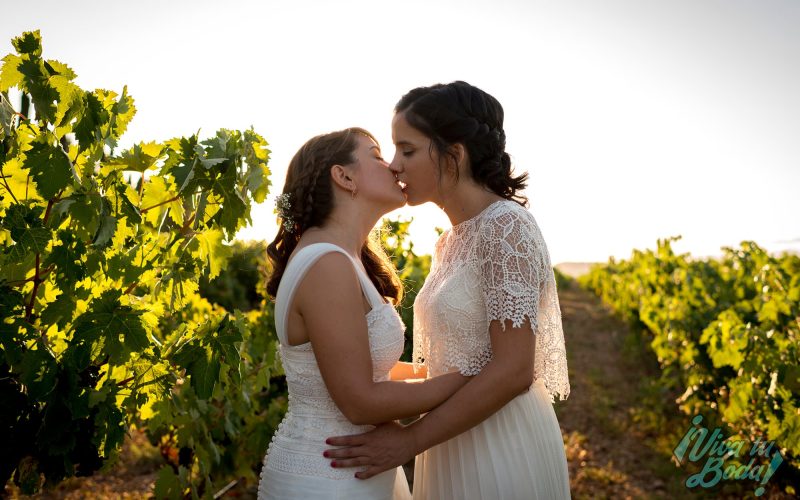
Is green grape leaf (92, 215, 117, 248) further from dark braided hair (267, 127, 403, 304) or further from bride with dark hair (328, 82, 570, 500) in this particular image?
bride with dark hair (328, 82, 570, 500)

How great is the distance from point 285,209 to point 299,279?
17.9 inches

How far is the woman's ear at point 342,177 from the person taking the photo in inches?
105

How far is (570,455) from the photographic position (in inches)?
284

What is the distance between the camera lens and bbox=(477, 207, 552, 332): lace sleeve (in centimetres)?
Result: 245

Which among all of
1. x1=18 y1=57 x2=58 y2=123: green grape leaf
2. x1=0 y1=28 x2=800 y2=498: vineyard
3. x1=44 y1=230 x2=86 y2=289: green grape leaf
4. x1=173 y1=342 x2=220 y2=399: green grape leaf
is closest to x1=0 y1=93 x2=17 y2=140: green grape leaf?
x1=0 y1=28 x2=800 y2=498: vineyard

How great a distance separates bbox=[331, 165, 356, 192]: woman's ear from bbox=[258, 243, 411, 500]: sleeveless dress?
0.34 metres

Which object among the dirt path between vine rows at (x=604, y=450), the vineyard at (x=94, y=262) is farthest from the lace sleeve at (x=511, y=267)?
the dirt path between vine rows at (x=604, y=450)

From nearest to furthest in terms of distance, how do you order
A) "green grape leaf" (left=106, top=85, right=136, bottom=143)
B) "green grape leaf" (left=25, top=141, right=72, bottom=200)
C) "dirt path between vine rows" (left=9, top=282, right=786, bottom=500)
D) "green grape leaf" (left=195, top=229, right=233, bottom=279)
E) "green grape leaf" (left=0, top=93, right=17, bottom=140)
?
"green grape leaf" (left=25, top=141, right=72, bottom=200) < "green grape leaf" (left=0, top=93, right=17, bottom=140) < "green grape leaf" (left=106, top=85, right=136, bottom=143) < "green grape leaf" (left=195, top=229, right=233, bottom=279) < "dirt path between vine rows" (left=9, top=282, right=786, bottom=500)

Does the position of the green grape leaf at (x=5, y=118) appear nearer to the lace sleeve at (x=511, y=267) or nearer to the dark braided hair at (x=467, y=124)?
the dark braided hair at (x=467, y=124)

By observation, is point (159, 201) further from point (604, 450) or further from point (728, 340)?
point (604, 450)

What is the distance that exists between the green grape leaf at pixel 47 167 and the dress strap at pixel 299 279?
800mm

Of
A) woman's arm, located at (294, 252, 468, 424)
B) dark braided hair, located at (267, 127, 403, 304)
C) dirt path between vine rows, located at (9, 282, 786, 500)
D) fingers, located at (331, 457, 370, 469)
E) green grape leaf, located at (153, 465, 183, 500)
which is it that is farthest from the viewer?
dirt path between vine rows, located at (9, 282, 786, 500)

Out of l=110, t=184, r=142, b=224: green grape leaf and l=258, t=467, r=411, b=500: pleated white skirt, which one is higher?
l=110, t=184, r=142, b=224: green grape leaf

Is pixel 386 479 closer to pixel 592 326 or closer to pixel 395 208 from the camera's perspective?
pixel 395 208
